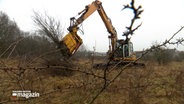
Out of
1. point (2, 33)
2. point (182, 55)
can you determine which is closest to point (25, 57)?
point (2, 33)

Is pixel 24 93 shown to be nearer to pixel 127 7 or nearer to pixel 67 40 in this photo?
pixel 127 7

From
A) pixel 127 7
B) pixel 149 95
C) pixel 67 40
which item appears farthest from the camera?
pixel 67 40

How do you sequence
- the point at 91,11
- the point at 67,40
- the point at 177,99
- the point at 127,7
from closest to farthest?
the point at 127,7 < the point at 177,99 < the point at 67,40 < the point at 91,11

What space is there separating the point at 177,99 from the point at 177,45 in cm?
775

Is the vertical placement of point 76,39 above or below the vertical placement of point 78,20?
below

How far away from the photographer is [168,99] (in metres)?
9.14

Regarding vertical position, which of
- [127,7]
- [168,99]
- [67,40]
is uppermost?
[67,40]

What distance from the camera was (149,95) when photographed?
9578 millimetres

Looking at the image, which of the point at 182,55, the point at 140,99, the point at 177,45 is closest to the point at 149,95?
the point at 140,99

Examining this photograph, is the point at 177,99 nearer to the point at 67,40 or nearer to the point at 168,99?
the point at 168,99

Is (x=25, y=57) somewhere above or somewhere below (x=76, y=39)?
below

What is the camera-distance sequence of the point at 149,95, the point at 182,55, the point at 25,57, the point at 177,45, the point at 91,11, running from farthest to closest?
the point at 182,55 < the point at 91,11 < the point at 149,95 < the point at 25,57 < the point at 177,45

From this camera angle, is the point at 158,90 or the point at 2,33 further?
the point at 158,90

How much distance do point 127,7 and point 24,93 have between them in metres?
1.46
